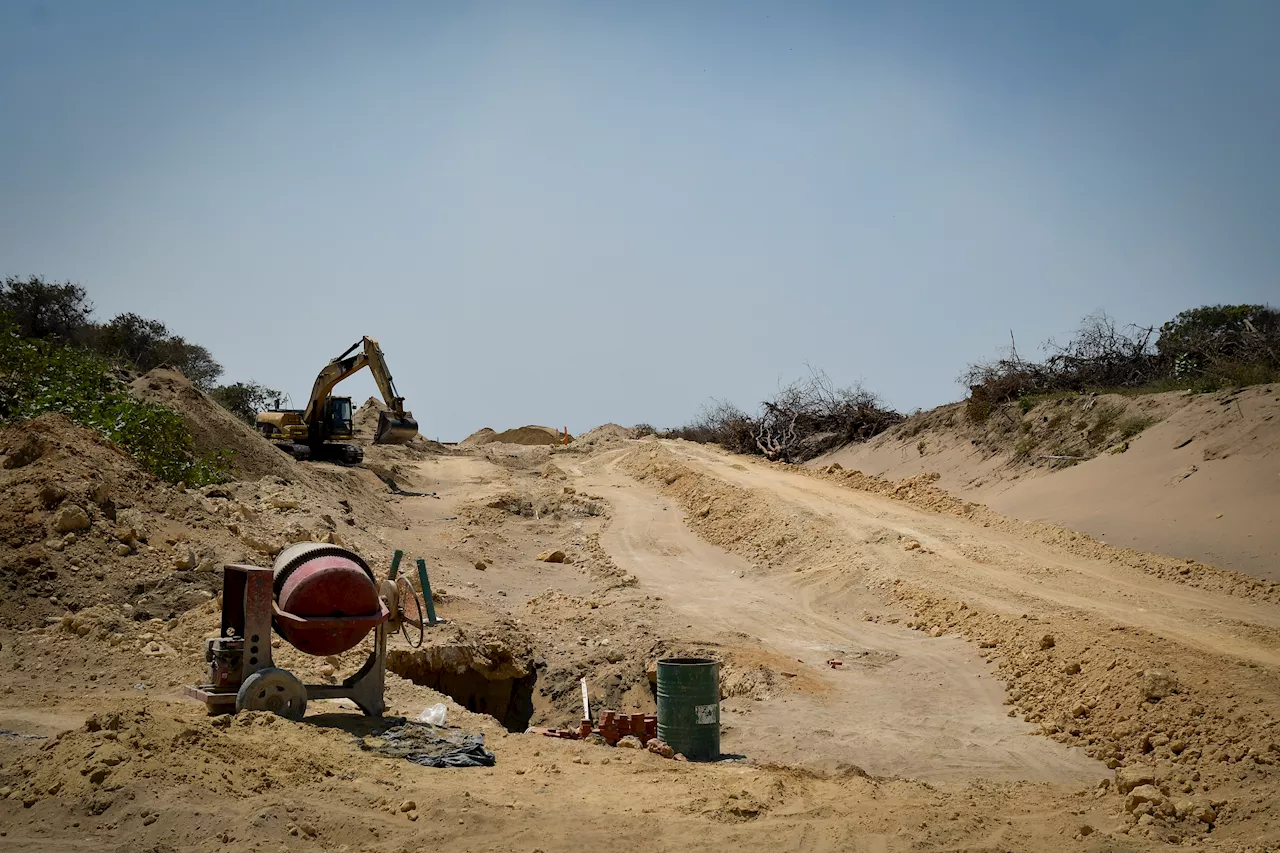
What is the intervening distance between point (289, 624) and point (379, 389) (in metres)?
17.8

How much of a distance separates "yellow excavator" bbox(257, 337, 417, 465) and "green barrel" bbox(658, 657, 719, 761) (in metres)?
17.4

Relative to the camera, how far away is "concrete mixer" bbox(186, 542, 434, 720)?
22.6 ft

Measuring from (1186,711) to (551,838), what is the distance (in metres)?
5.32

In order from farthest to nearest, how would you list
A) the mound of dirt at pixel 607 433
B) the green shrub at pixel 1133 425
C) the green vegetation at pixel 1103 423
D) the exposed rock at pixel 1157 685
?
the mound of dirt at pixel 607 433 → the green vegetation at pixel 1103 423 → the green shrub at pixel 1133 425 → the exposed rock at pixel 1157 685

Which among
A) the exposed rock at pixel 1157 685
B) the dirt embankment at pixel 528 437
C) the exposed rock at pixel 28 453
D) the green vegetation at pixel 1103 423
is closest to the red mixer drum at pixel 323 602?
the exposed rock at pixel 28 453

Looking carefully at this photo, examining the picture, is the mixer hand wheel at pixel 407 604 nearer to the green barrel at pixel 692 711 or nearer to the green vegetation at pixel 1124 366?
the green barrel at pixel 692 711

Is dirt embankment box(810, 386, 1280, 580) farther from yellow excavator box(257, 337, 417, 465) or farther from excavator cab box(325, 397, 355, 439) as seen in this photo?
excavator cab box(325, 397, 355, 439)

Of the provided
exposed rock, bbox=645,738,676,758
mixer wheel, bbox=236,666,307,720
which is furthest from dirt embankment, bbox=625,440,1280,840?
mixer wheel, bbox=236,666,307,720

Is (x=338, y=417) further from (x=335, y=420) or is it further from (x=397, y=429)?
(x=397, y=429)

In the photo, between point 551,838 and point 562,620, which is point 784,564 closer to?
point 562,620

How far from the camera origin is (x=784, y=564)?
55.4ft

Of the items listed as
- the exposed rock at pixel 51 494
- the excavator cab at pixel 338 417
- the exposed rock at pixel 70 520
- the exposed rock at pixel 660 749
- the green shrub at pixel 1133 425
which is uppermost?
the excavator cab at pixel 338 417

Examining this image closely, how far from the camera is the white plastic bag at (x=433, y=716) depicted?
7.92 metres

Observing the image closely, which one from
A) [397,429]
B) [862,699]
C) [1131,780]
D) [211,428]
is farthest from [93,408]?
[1131,780]
